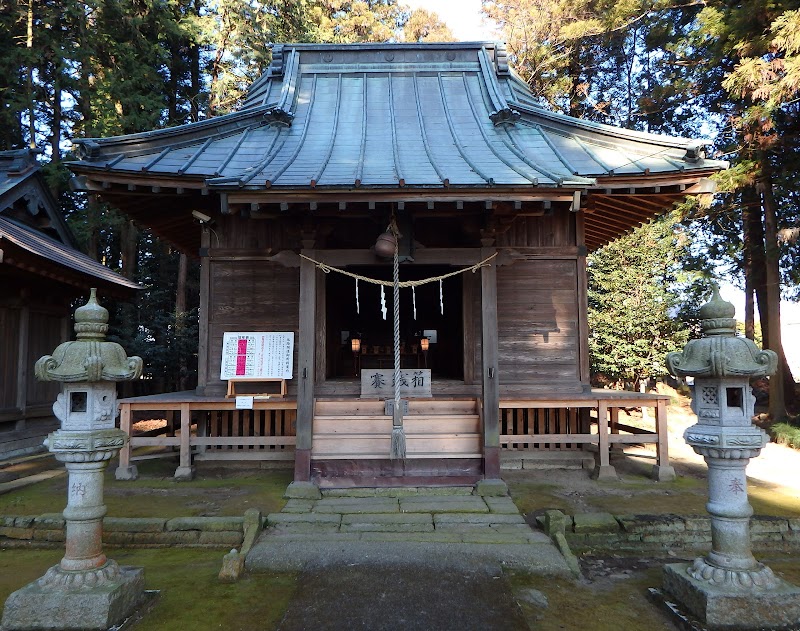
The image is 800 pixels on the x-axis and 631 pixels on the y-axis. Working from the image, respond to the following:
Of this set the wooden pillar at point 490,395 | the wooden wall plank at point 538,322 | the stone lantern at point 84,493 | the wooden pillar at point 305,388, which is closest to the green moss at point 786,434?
the wooden wall plank at point 538,322

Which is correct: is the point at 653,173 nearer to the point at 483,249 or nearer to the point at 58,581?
the point at 483,249

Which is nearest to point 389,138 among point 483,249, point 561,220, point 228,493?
point 483,249

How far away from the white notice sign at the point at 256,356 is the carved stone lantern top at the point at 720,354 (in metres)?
5.23

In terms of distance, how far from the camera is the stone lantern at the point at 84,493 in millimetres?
3328

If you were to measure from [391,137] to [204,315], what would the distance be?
166 inches

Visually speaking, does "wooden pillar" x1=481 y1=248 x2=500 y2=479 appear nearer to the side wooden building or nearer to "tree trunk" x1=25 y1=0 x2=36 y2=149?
the side wooden building

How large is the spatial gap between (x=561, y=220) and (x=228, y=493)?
6.56 meters

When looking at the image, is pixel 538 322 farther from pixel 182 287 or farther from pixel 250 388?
pixel 182 287

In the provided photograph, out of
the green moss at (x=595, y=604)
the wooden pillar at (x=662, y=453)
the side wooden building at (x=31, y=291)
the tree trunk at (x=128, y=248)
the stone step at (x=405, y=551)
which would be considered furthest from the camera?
the tree trunk at (x=128, y=248)

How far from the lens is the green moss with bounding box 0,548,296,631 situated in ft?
11.6

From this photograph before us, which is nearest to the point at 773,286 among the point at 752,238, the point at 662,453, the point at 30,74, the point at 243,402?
the point at 752,238

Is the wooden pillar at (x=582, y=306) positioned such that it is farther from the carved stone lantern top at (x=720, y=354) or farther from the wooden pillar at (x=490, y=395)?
the carved stone lantern top at (x=720, y=354)

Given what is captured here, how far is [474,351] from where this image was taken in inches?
304

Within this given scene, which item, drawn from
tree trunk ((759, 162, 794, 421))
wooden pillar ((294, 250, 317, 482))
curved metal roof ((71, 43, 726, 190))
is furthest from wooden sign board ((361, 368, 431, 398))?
tree trunk ((759, 162, 794, 421))
